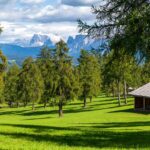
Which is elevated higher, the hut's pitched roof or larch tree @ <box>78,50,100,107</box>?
larch tree @ <box>78,50,100,107</box>

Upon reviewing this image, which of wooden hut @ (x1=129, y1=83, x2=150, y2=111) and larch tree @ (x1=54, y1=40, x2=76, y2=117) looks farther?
wooden hut @ (x1=129, y1=83, x2=150, y2=111)

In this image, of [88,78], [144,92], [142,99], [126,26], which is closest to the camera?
[126,26]

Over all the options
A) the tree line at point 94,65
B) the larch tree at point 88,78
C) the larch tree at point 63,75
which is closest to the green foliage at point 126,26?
the tree line at point 94,65

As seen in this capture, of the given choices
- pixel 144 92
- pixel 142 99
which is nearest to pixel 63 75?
pixel 144 92

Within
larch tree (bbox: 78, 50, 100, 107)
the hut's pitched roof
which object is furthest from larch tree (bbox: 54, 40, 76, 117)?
larch tree (bbox: 78, 50, 100, 107)

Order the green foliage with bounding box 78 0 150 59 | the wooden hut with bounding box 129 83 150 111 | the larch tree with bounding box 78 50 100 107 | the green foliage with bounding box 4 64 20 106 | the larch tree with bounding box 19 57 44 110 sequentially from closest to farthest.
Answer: the green foliage with bounding box 78 0 150 59 → the wooden hut with bounding box 129 83 150 111 → the larch tree with bounding box 78 50 100 107 → the larch tree with bounding box 19 57 44 110 → the green foliage with bounding box 4 64 20 106

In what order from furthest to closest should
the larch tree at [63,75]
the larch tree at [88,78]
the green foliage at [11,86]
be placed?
the green foliage at [11,86] → the larch tree at [88,78] → the larch tree at [63,75]

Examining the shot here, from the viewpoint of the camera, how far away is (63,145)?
61.8ft

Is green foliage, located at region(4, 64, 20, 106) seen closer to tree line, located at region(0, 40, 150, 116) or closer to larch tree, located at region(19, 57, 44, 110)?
tree line, located at region(0, 40, 150, 116)

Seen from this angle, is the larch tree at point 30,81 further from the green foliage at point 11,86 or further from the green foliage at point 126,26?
the green foliage at point 126,26

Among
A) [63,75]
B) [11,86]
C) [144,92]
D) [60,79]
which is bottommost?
[144,92]

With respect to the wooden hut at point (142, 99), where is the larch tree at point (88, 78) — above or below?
above

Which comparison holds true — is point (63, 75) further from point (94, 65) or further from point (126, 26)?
point (126, 26)

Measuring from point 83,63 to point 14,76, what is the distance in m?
31.8
